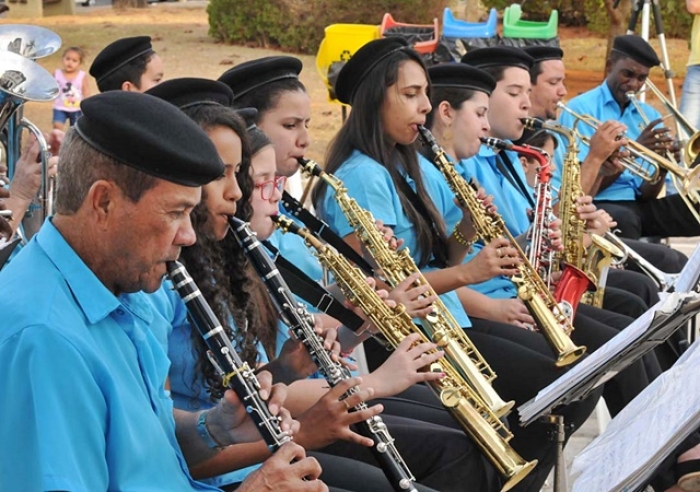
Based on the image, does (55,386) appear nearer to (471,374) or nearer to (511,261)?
(471,374)

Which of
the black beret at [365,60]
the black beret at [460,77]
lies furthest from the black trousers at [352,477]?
the black beret at [460,77]

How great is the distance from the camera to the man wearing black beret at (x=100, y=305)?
2145 millimetres

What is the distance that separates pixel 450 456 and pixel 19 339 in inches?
65.6

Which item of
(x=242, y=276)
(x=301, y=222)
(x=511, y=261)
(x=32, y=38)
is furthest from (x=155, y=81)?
(x=242, y=276)

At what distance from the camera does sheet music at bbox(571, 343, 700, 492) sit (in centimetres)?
223

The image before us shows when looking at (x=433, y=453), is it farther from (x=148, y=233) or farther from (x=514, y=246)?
(x=148, y=233)

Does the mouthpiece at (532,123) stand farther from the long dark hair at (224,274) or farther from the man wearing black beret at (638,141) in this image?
the long dark hair at (224,274)

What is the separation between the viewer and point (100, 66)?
205 inches

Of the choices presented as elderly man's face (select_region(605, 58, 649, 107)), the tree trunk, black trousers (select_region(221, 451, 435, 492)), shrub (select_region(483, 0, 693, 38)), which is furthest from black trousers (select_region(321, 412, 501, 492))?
the tree trunk

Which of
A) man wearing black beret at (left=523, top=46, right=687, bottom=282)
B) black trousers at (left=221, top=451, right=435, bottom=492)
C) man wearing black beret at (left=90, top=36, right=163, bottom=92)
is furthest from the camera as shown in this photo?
man wearing black beret at (left=523, top=46, right=687, bottom=282)

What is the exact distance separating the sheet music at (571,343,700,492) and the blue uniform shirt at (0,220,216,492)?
91 cm

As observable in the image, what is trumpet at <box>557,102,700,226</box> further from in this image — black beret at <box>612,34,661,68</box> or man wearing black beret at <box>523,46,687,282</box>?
black beret at <box>612,34,661,68</box>

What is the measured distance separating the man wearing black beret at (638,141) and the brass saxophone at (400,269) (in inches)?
95.9

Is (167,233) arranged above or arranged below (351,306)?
above
